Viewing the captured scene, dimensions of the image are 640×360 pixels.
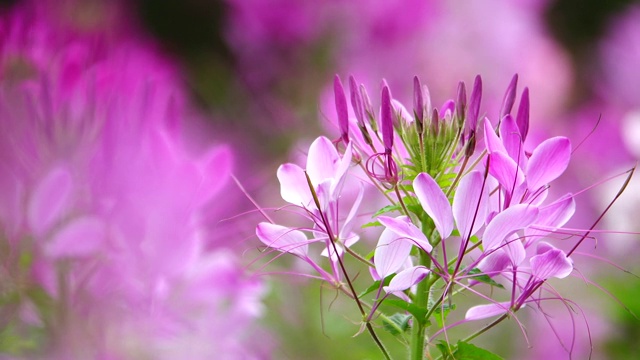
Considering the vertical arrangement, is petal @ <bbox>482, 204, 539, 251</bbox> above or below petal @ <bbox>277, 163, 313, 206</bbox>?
below

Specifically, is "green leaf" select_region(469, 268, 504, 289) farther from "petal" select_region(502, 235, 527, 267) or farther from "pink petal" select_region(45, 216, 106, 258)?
"pink petal" select_region(45, 216, 106, 258)

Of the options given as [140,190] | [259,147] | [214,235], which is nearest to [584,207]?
[259,147]

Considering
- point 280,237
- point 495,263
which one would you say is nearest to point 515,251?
point 495,263

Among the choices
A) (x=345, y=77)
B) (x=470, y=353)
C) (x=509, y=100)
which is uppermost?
(x=345, y=77)


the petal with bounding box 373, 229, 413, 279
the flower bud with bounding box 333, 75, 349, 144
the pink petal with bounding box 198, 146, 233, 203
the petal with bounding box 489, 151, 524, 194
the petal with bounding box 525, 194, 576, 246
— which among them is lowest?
the petal with bounding box 525, 194, 576, 246

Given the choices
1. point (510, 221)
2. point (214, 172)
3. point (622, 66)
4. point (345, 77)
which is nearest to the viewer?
point (510, 221)

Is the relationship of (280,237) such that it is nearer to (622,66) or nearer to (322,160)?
(322,160)

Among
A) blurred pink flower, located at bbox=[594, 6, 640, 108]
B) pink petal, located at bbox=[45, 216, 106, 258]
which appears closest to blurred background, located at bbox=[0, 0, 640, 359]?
blurred pink flower, located at bbox=[594, 6, 640, 108]
